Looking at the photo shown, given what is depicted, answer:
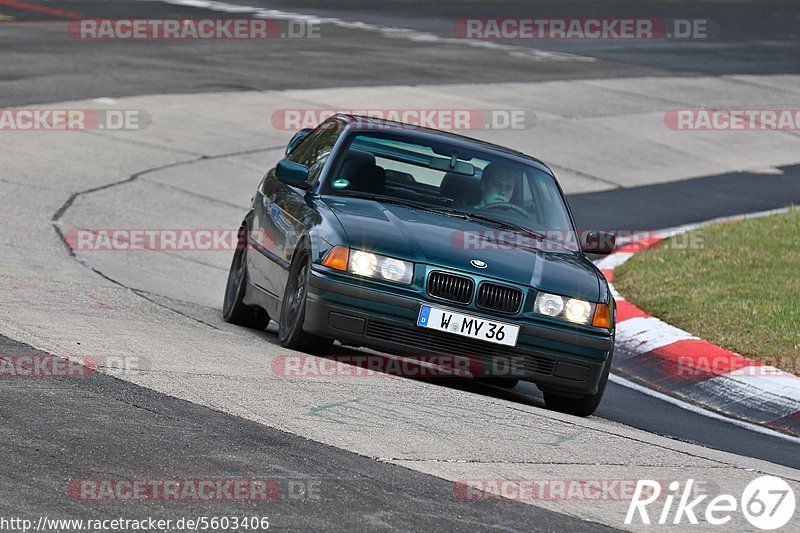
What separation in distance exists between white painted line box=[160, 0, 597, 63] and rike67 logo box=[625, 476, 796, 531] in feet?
72.8

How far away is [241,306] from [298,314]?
1.80m

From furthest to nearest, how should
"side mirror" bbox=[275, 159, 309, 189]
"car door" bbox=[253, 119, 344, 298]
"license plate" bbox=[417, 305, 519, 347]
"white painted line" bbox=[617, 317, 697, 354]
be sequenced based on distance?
"white painted line" bbox=[617, 317, 697, 354]
"side mirror" bbox=[275, 159, 309, 189]
"car door" bbox=[253, 119, 344, 298]
"license plate" bbox=[417, 305, 519, 347]

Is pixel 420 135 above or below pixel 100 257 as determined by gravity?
above

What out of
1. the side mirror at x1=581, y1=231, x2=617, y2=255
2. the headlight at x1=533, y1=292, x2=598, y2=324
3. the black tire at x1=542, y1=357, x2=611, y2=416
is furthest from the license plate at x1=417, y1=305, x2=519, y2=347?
the side mirror at x1=581, y1=231, x2=617, y2=255

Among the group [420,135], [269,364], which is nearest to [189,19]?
[420,135]

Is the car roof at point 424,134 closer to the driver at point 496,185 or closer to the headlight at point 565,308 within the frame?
the driver at point 496,185

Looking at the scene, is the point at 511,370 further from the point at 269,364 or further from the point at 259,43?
the point at 259,43

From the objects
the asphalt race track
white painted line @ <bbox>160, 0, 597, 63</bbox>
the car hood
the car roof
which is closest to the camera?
the asphalt race track

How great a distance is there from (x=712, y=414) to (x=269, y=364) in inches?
117

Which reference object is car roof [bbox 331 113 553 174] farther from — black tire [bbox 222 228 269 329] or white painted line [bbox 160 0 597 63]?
white painted line [bbox 160 0 597 63]

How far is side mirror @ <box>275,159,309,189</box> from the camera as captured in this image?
912 cm

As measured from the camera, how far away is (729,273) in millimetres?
12867

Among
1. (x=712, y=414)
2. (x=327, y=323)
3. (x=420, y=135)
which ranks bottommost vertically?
(x=712, y=414)

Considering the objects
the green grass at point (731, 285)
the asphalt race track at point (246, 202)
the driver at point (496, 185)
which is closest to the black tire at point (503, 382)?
the asphalt race track at point (246, 202)
